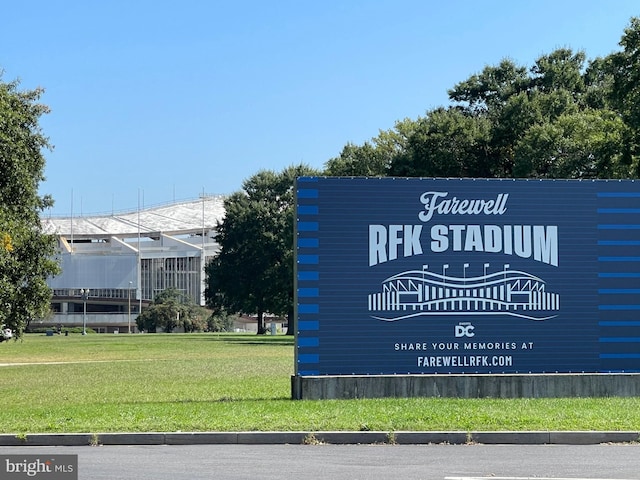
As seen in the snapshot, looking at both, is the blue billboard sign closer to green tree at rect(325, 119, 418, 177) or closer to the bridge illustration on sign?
the bridge illustration on sign

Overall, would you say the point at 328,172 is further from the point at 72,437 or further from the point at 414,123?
the point at 72,437

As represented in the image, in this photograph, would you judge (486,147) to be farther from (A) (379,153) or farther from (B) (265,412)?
(B) (265,412)

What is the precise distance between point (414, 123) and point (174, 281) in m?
110

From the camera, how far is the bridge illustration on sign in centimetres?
2028

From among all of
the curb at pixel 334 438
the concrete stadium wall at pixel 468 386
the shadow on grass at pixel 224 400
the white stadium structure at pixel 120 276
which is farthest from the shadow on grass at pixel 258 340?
the white stadium structure at pixel 120 276

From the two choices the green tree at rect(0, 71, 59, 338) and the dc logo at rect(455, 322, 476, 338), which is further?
the green tree at rect(0, 71, 59, 338)

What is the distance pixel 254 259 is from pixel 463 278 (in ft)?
242

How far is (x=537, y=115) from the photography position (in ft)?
222

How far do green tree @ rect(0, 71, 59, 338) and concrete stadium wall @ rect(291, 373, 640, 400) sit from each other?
19.2 m

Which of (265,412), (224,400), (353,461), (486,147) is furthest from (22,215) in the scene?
(486,147)

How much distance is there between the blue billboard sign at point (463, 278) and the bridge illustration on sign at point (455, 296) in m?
0.02

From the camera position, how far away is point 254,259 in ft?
307

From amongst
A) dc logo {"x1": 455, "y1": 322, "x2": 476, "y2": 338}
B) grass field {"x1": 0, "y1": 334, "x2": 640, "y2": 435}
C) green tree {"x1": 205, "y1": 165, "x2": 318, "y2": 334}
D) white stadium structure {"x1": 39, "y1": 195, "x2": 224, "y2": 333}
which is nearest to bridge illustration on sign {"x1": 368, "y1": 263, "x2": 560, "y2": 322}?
dc logo {"x1": 455, "y1": 322, "x2": 476, "y2": 338}

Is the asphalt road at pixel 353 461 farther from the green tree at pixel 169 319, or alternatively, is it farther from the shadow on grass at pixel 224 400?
the green tree at pixel 169 319
